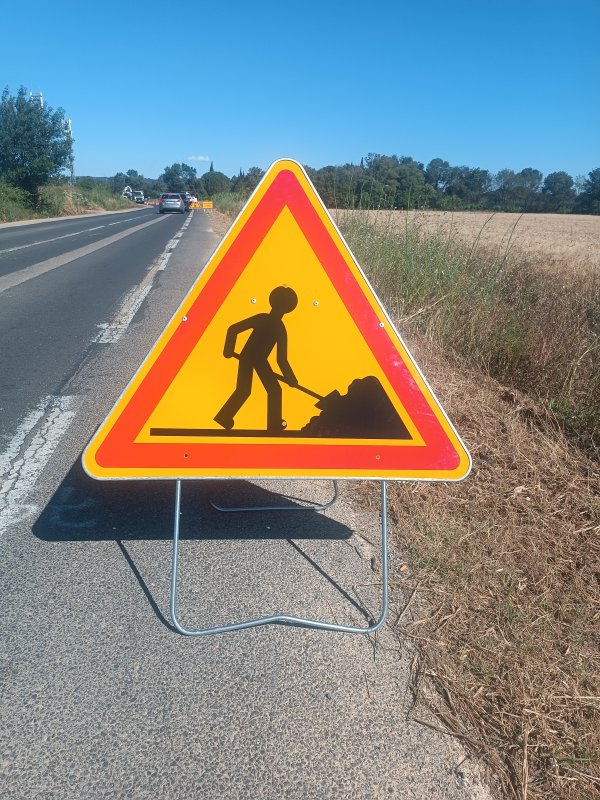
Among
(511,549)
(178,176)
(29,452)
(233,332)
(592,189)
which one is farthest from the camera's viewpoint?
(178,176)

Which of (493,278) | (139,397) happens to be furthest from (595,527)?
(493,278)

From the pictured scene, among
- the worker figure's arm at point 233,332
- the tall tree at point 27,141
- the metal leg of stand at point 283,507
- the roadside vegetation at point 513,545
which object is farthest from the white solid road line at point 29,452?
the tall tree at point 27,141

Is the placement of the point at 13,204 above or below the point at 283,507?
below

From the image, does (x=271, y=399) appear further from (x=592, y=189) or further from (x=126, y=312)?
(x=592, y=189)

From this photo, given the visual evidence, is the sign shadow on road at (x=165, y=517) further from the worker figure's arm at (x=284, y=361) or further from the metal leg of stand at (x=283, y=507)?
the worker figure's arm at (x=284, y=361)

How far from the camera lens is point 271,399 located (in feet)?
7.50

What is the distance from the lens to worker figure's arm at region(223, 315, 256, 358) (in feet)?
7.42

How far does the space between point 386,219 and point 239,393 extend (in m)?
6.41

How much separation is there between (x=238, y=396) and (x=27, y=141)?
44951 mm

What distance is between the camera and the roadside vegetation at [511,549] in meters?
1.82

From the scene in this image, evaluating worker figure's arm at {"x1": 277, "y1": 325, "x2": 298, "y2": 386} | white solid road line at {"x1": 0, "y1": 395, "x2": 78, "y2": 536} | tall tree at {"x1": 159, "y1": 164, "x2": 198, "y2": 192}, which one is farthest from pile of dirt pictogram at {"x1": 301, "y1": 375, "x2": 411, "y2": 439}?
tall tree at {"x1": 159, "y1": 164, "x2": 198, "y2": 192}

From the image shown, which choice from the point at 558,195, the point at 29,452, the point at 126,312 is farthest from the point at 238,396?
the point at 558,195

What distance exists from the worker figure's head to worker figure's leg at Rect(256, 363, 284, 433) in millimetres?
199

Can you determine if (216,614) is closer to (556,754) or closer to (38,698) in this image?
(38,698)
